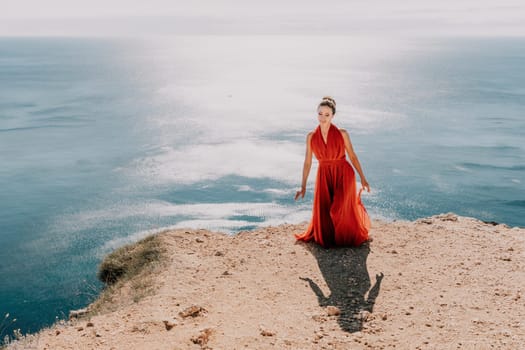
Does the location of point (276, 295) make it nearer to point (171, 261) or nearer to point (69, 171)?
point (171, 261)

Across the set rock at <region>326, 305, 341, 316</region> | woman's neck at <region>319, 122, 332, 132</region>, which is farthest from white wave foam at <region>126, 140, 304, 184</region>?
rock at <region>326, 305, 341, 316</region>

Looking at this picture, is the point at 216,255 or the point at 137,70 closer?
the point at 216,255

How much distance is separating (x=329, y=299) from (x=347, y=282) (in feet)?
2.31

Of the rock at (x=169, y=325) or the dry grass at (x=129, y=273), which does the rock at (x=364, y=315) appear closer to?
the rock at (x=169, y=325)

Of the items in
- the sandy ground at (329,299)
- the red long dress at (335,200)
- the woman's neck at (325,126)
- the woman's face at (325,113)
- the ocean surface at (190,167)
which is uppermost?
the woman's face at (325,113)

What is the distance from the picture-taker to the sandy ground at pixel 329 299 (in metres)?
5.78

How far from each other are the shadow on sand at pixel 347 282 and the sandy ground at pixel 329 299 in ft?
0.06

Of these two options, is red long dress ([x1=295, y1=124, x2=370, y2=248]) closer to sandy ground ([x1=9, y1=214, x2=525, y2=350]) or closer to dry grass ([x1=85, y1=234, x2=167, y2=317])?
sandy ground ([x1=9, y1=214, x2=525, y2=350])

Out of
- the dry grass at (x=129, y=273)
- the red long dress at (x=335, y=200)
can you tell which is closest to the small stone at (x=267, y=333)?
the dry grass at (x=129, y=273)

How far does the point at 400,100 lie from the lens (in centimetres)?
8394

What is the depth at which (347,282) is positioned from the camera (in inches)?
301

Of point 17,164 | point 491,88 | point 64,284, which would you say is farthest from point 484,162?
point 491,88

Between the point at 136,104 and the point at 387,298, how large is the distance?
73519 mm

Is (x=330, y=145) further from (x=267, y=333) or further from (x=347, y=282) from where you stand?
(x=267, y=333)
